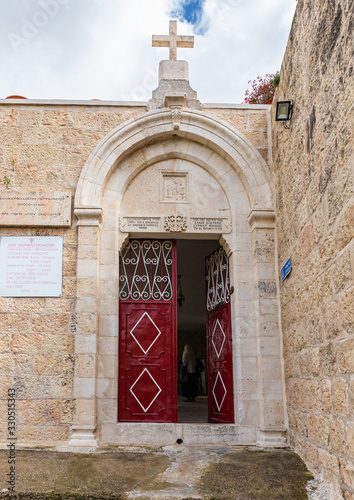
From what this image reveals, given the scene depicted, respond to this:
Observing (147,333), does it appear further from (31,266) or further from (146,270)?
(31,266)

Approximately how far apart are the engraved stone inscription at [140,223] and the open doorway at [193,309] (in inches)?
92.2

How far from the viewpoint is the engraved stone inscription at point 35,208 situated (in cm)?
620

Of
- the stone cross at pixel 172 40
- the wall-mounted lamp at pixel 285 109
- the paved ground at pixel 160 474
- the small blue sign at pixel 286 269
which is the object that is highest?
the stone cross at pixel 172 40

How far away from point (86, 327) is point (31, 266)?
1.00m

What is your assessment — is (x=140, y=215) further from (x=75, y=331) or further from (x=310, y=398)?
(x=310, y=398)

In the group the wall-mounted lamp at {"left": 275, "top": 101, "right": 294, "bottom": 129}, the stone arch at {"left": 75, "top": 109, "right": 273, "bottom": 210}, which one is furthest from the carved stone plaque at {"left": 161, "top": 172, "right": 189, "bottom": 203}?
the wall-mounted lamp at {"left": 275, "top": 101, "right": 294, "bottom": 129}

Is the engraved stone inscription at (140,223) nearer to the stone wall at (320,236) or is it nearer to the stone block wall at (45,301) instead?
the stone block wall at (45,301)

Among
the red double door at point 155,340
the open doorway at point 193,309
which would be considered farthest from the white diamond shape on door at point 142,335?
the open doorway at point 193,309

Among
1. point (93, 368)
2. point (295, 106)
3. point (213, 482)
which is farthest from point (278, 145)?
point (213, 482)

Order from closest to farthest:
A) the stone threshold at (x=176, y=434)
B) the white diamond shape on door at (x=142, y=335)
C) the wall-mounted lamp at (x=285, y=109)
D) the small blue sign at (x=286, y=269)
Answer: the wall-mounted lamp at (x=285, y=109) < the small blue sign at (x=286, y=269) < the stone threshold at (x=176, y=434) < the white diamond shape on door at (x=142, y=335)

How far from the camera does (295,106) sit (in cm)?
526

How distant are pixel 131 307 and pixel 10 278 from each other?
4.80ft

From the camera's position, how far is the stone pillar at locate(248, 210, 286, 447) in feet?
18.9

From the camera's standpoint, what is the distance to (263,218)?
6273 millimetres
